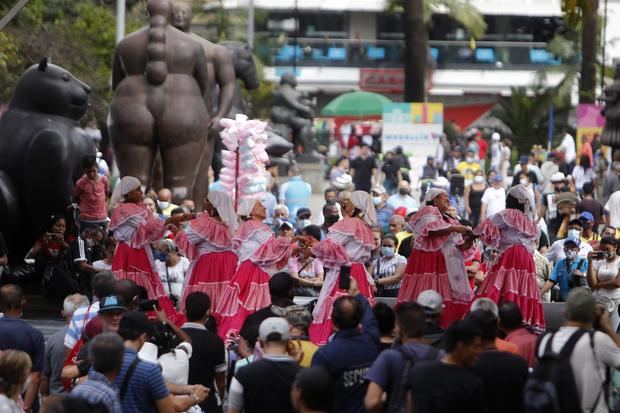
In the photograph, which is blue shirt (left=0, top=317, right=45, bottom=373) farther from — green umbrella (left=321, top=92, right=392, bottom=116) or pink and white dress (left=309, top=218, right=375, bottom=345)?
green umbrella (left=321, top=92, right=392, bottom=116)

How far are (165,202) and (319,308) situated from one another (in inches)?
256

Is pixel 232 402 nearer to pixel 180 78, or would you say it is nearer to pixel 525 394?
pixel 525 394

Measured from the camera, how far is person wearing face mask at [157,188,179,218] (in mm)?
19188

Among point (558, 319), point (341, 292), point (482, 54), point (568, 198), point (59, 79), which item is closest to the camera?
point (341, 292)

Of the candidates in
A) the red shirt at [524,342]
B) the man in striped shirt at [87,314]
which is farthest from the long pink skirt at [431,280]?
the red shirt at [524,342]

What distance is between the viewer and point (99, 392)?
8.61 m

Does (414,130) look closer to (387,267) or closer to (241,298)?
(387,267)

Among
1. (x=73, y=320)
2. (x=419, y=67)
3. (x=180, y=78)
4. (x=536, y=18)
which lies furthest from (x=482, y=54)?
(x=73, y=320)

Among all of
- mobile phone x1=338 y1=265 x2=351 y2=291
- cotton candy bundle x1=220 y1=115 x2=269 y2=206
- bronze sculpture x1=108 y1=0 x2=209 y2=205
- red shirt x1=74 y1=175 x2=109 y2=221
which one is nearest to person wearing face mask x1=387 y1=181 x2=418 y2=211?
bronze sculpture x1=108 y1=0 x2=209 y2=205

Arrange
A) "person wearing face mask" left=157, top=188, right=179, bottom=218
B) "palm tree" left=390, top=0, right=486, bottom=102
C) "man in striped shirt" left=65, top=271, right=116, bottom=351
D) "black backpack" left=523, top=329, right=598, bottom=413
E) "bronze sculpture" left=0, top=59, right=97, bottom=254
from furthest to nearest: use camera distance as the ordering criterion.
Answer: "palm tree" left=390, top=0, right=486, bottom=102 → "person wearing face mask" left=157, top=188, right=179, bottom=218 → "bronze sculpture" left=0, top=59, right=97, bottom=254 → "man in striped shirt" left=65, top=271, right=116, bottom=351 → "black backpack" left=523, top=329, right=598, bottom=413

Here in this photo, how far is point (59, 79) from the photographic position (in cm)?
1722

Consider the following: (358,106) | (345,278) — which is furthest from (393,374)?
(358,106)

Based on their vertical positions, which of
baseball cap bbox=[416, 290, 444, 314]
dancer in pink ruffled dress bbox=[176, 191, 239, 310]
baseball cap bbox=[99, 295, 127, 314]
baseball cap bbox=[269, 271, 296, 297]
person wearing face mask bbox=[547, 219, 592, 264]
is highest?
baseball cap bbox=[416, 290, 444, 314]

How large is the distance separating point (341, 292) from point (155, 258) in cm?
286
